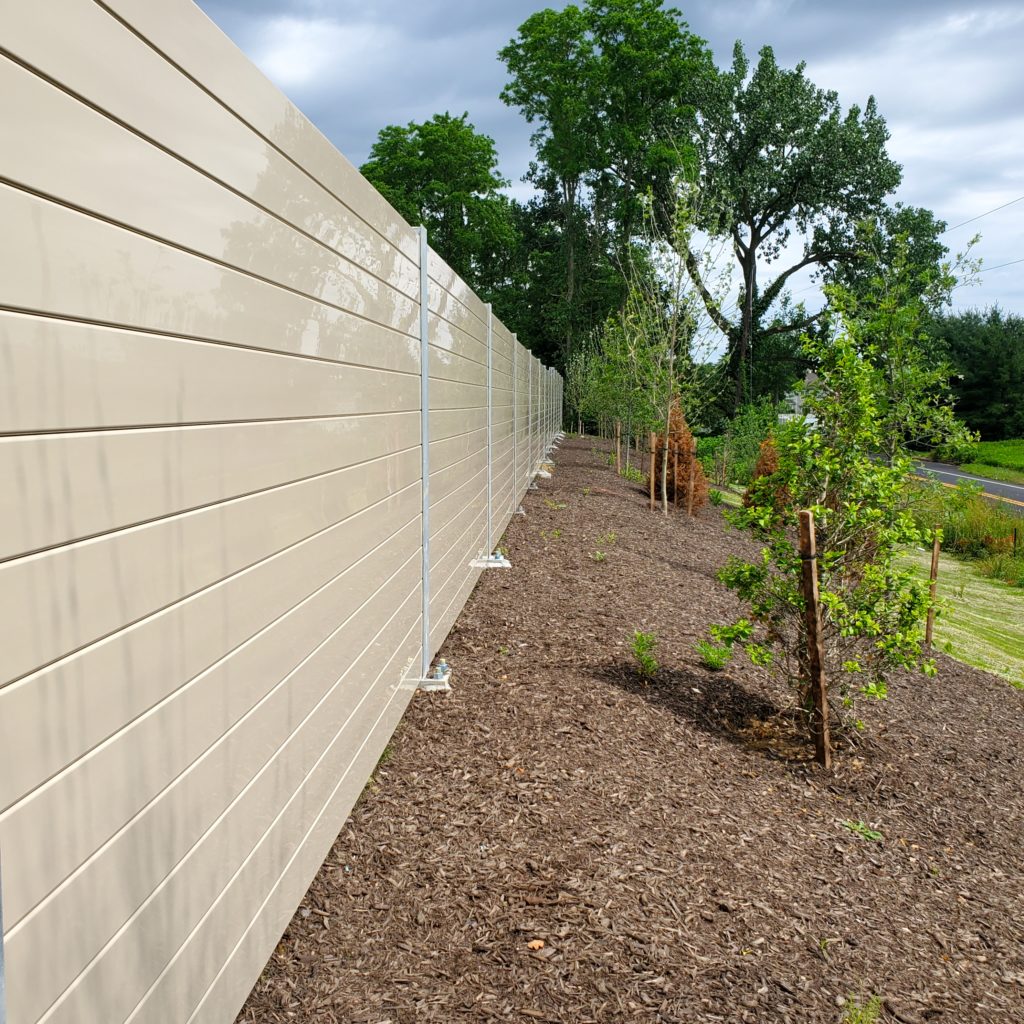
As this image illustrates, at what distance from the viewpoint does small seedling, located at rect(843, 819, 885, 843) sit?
394 cm

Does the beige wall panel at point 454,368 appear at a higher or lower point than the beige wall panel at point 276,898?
higher

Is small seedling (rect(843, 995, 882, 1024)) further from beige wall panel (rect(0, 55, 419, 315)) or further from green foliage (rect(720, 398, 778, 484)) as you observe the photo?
green foliage (rect(720, 398, 778, 484))

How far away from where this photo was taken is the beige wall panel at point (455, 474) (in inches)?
192

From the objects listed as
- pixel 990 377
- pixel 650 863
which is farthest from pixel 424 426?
pixel 990 377

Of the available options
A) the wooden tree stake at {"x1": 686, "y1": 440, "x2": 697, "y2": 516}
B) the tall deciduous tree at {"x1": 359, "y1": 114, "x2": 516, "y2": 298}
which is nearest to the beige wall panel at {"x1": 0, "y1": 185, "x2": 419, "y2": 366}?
the wooden tree stake at {"x1": 686, "y1": 440, "x2": 697, "y2": 516}

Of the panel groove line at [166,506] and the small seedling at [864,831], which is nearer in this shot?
the panel groove line at [166,506]

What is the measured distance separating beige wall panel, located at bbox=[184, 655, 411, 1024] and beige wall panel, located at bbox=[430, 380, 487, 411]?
1.90 metres

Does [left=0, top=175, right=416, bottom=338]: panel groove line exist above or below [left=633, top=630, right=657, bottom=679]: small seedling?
above

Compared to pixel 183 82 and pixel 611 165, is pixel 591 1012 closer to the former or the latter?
pixel 183 82

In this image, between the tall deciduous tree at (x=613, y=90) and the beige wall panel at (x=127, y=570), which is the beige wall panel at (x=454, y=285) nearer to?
the beige wall panel at (x=127, y=570)

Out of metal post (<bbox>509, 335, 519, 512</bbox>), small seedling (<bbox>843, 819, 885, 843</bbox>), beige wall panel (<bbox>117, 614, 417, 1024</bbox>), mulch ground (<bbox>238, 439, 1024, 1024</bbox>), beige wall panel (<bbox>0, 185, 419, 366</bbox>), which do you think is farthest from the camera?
metal post (<bbox>509, 335, 519, 512</bbox>)

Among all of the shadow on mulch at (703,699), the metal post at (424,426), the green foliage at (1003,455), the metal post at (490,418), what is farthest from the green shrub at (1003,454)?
the metal post at (424,426)

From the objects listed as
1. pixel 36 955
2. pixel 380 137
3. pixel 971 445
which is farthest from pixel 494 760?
pixel 380 137

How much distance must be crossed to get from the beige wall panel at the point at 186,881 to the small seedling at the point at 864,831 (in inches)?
93.8
